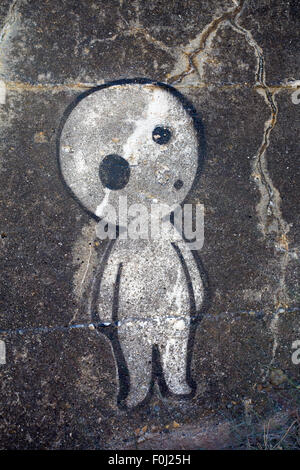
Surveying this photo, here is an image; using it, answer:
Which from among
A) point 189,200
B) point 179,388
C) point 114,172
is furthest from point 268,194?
point 179,388

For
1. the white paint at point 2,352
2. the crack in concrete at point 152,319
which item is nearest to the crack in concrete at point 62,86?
the crack in concrete at point 152,319

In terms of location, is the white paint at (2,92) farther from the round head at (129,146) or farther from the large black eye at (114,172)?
the large black eye at (114,172)

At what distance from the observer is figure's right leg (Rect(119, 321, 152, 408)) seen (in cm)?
224

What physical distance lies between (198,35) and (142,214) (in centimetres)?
125

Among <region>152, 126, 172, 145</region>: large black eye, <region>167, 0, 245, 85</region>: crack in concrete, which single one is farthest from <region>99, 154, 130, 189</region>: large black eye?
<region>167, 0, 245, 85</region>: crack in concrete

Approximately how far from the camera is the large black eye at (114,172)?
227 centimetres

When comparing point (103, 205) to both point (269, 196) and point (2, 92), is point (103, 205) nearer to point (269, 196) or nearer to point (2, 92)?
point (2, 92)

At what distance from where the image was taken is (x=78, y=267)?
2.25 meters

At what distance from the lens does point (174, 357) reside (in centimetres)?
226

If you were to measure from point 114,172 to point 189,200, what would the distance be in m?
0.53

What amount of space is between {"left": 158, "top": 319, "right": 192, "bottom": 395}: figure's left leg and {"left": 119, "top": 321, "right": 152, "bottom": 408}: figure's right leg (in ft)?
0.38

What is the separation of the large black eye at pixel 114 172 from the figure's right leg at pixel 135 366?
943 millimetres

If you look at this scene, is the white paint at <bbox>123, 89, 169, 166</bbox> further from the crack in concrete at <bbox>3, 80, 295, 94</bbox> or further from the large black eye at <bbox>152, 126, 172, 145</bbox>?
the crack in concrete at <bbox>3, 80, 295, 94</bbox>

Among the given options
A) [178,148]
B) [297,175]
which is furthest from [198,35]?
[297,175]
